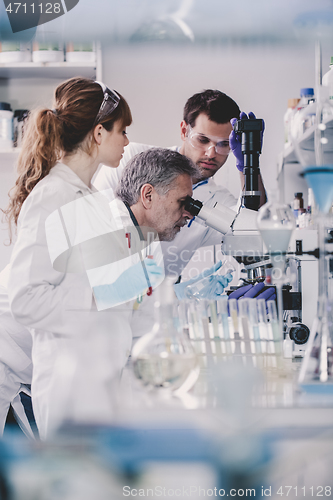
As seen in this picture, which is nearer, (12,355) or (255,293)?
(255,293)

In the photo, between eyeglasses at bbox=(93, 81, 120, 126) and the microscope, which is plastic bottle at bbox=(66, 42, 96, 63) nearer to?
eyeglasses at bbox=(93, 81, 120, 126)

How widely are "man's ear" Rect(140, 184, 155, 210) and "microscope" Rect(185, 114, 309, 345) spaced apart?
1.41ft

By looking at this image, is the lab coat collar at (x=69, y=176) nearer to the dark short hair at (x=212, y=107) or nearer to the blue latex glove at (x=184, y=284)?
the blue latex glove at (x=184, y=284)

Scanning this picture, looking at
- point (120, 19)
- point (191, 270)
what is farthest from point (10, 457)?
point (120, 19)

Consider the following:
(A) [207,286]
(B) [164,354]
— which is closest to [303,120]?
(B) [164,354]

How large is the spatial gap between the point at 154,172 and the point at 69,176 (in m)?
0.44

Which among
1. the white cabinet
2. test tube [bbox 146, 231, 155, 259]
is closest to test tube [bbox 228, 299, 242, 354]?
test tube [bbox 146, 231, 155, 259]

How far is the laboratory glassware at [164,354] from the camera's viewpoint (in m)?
0.92

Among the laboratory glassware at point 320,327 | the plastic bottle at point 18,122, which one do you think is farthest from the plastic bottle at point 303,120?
the plastic bottle at point 18,122

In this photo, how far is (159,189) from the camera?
74.8 inches

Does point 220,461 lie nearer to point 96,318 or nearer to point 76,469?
point 76,469

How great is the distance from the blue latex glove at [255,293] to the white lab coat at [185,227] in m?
0.83

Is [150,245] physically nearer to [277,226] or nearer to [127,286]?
[127,286]

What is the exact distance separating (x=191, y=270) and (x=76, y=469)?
1.84m
